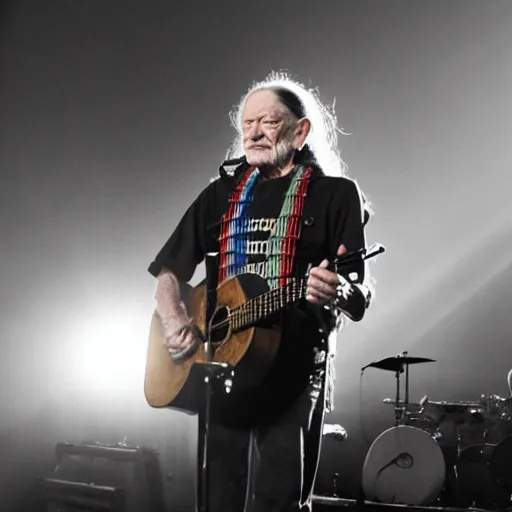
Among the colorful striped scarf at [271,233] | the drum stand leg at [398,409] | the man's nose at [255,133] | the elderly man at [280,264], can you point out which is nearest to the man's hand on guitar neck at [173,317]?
the elderly man at [280,264]

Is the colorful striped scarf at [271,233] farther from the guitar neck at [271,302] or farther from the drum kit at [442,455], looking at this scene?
the drum kit at [442,455]

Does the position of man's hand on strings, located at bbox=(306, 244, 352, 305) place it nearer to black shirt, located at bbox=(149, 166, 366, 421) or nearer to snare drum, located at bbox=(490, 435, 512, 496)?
black shirt, located at bbox=(149, 166, 366, 421)

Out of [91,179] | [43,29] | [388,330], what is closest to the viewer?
[388,330]

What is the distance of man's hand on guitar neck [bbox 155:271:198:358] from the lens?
2.45 metres

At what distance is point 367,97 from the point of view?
288cm

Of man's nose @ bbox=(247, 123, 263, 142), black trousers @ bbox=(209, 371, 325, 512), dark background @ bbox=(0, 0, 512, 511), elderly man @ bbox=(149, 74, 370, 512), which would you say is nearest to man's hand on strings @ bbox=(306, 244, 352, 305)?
elderly man @ bbox=(149, 74, 370, 512)

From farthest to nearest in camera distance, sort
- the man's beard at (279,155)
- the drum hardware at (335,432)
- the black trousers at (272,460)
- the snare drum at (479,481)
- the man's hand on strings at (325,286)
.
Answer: the man's beard at (279,155) < the drum hardware at (335,432) < the snare drum at (479,481) < the black trousers at (272,460) < the man's hand on strings at (325,286)

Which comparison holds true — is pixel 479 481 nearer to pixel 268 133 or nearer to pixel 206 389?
pixel 206 389

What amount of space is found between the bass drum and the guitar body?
56 cm

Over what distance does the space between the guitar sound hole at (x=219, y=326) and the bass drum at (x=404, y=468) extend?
0.67m

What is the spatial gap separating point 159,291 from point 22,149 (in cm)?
131

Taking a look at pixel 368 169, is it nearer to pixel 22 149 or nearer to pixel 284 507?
pixel 284 507

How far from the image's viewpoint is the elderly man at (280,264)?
2258 mm

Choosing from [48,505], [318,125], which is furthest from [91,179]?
[48,505]
